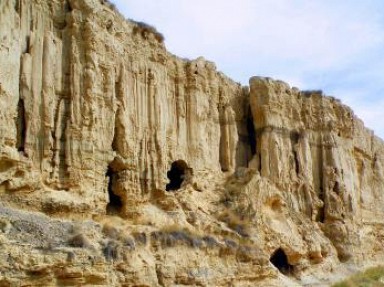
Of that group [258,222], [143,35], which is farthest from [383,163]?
[143,35]

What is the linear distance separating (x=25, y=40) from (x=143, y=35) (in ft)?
21.9

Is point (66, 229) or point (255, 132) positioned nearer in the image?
point (66, 229)

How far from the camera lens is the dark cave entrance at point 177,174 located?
26.5 metres

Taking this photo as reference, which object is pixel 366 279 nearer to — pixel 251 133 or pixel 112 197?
pixel 251 133

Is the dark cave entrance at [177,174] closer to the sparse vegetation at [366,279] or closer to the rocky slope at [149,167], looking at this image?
the rocky slope at [149,167]

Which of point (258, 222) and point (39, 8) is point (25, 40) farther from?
point (258, 222)

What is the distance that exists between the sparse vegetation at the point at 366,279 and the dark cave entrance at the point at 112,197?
36.6ft

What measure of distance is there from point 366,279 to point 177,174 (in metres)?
10.3

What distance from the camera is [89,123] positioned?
2108 centimetres

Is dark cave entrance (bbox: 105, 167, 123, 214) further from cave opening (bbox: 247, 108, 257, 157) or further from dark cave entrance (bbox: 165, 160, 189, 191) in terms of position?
cave opening (bbox: 247, 108, 257, 157)

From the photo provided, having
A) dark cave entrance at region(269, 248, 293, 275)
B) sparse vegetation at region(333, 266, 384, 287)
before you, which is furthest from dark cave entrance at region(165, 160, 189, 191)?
sparse vegetation at region(333, 266, 384, 287)

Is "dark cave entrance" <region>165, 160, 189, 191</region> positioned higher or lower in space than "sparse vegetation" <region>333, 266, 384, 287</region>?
higher

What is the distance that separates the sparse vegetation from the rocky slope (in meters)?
1.02

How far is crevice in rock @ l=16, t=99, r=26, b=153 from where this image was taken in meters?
19.2
